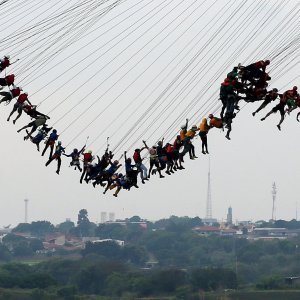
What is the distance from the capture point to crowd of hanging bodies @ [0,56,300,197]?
46.1 meters

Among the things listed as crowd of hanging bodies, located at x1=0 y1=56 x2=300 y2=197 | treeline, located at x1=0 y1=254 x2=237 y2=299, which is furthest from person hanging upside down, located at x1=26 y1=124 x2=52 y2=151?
treeline, located at x1=0 y1=254 x2=237 y2=299

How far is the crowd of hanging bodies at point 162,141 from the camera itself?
46094 mm

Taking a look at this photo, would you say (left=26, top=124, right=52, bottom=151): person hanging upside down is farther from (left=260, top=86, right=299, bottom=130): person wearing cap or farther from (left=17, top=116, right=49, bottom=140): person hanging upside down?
(left=260, top=86, right=299, bottom=130): person wearing cap

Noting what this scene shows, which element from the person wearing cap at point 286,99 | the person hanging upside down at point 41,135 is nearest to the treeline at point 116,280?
the person hanging upside down at point 41,135

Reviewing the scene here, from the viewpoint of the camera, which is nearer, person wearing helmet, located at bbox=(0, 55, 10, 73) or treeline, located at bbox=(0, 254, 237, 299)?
person wearing helmet, located at bbox=(0, 55, 10, 73)

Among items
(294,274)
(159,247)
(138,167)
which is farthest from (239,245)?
(138,167)

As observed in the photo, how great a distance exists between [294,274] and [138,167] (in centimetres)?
6999

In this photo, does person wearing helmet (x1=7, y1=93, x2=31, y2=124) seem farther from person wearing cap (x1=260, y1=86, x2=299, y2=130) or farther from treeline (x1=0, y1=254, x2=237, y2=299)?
treeline (x1=0, y1=254, x2=237, y2=299)

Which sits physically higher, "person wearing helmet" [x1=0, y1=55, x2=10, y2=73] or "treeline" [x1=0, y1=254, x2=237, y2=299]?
"person wearing helmet" [x1=0, y1=55, x2=10, y2=73]

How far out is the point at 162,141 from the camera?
47875mm

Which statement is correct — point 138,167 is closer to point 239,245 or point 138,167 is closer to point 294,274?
point 294,274

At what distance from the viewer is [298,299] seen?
102 m

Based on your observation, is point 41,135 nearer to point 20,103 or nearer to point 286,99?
Result: point 20,103

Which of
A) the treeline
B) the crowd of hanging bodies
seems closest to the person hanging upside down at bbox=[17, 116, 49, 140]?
the crowd of hanging bodies
